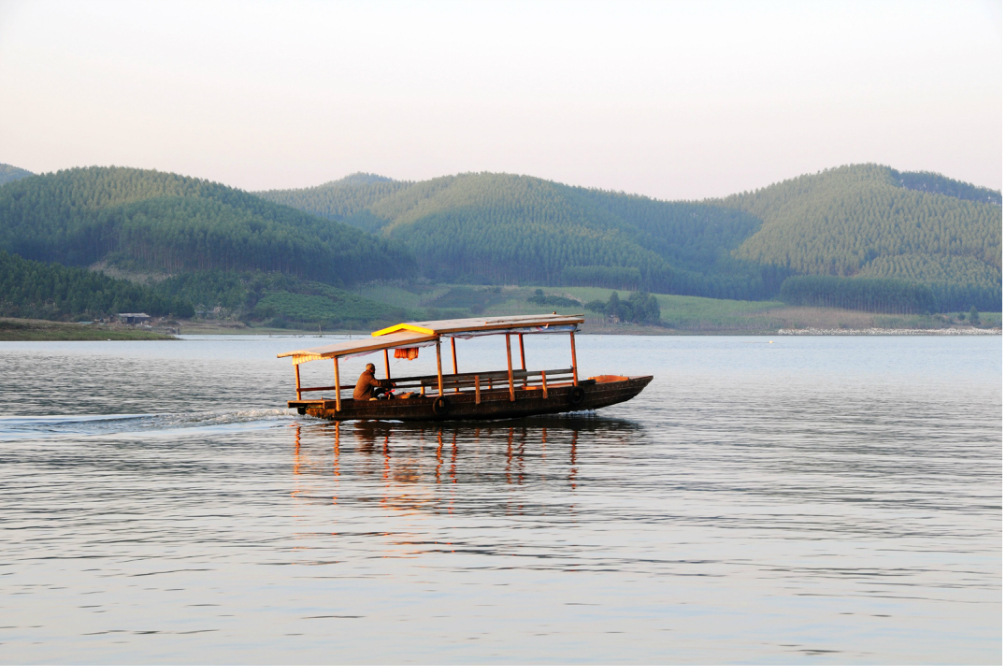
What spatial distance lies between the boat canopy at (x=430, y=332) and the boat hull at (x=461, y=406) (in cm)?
232

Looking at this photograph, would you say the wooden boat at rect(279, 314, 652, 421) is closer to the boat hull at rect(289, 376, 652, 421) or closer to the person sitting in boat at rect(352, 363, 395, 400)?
the boat hull at rect(289, 376, 652, 421)

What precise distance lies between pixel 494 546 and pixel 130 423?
29.6 meters

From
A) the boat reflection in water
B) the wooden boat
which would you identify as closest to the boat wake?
the wooden boat

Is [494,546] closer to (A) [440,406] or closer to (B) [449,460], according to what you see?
(B) [449,460]

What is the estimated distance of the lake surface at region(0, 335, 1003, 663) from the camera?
14133mm

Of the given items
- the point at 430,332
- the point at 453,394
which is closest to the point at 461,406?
the point at 453,394

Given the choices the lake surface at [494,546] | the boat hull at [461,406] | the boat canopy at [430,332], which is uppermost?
the boat canopy at [430,332]

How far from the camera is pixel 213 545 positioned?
64.4 feet

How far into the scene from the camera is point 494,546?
19.6m

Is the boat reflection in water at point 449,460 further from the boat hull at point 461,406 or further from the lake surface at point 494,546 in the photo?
the boat hull at point 461,406

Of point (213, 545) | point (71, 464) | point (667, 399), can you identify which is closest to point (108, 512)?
point (213, 545)

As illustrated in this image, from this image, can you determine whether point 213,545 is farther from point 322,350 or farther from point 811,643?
point 322,350

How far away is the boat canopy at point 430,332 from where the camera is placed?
4397 cm

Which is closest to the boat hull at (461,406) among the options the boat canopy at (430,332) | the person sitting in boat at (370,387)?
the person sitting in boat at (370,387)
